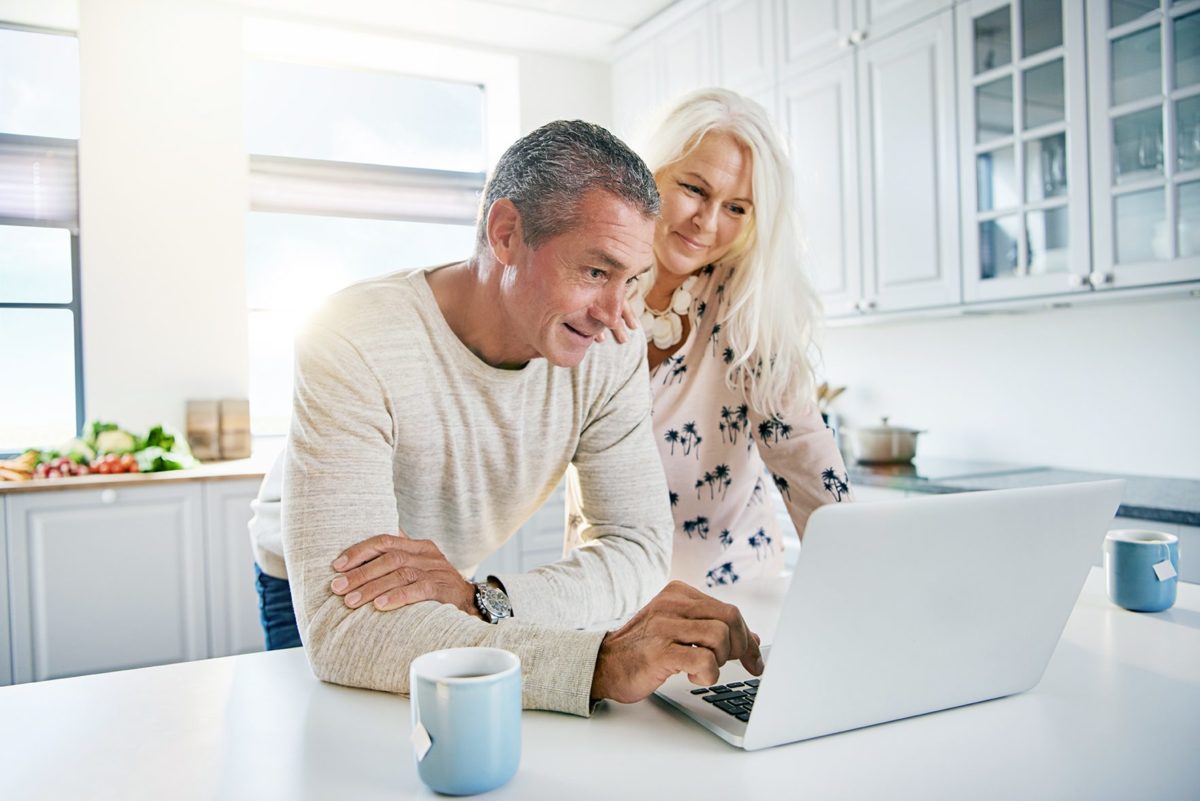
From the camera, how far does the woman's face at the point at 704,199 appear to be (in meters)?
1.49

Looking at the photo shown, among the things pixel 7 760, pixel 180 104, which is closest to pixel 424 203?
pixel 180 104

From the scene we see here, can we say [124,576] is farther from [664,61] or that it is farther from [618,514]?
[664,61]

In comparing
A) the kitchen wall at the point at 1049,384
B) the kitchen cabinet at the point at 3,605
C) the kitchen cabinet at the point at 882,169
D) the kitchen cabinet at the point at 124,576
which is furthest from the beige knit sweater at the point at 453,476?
the kitchen cabinet at the point at 3,605

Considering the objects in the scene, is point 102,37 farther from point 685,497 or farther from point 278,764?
point 278,764

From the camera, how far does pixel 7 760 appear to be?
2.35 ft

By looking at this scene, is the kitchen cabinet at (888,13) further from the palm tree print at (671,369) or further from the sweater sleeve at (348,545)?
the sweater sleeve at (348,545)

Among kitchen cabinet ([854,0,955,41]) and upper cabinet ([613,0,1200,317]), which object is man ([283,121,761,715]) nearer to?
upper cabinet ([613,0,1200,317])

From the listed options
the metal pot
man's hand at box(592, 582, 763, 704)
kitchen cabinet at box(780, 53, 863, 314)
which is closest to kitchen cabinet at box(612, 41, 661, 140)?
kitchen cabinet at box(780, 53, 863, 314)

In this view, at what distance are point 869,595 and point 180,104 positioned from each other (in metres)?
3.85

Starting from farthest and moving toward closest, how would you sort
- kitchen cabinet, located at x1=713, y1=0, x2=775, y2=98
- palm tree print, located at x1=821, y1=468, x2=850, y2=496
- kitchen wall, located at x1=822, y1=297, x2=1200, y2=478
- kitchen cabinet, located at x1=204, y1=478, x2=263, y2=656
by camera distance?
kitchen cabinet, located at x1=713, y1=0, x2=775, y2=98 → kitchen cabinet, located at x1=204, y1=478, x2=263, y2=656 → kitchen wall, located at x1=822, y1=297, x2=1200, y2=478 → palm tree print, located at x1=821, y1=468, x2=850, y2=496

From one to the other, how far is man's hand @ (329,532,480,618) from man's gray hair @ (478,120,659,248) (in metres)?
0.39

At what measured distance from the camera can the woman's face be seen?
4.88 feet

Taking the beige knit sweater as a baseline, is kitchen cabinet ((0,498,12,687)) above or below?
below

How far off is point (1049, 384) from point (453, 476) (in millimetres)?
2288
